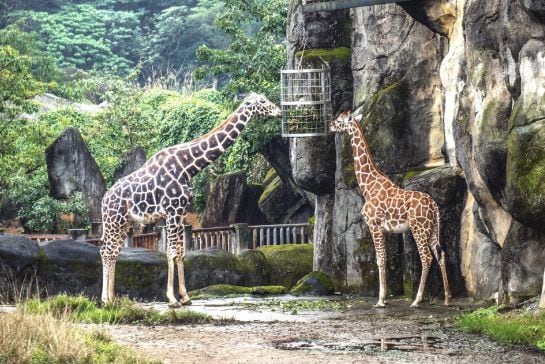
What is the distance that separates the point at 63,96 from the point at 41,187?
1530 centimetres

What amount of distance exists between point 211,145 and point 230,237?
28.4 ft

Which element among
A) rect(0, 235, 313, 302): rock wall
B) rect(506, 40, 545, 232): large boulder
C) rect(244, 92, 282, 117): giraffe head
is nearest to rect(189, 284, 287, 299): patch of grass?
rect(0, 235, 313, 302): rock wall

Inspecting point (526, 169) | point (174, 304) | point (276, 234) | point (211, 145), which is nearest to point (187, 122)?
point (276, 234)

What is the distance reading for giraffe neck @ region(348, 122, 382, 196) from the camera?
1923cm

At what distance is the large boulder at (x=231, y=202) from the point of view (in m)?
32.7

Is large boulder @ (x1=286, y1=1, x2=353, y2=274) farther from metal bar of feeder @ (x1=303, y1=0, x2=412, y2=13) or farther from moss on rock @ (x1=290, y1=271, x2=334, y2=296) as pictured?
metal bar of feeder @ (x1=303, y1=0, x2=412, y2=13)

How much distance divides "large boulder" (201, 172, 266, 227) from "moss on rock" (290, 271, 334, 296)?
1103 cm

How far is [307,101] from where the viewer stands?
858 inches

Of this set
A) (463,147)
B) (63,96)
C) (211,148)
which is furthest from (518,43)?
(63,96)

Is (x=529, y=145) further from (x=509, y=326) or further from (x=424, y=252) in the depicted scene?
(x=424, y=252)

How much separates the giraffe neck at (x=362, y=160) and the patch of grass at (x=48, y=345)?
819 centimetres

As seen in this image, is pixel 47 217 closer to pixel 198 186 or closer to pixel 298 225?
pixel 198 186

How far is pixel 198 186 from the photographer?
37.1 metres

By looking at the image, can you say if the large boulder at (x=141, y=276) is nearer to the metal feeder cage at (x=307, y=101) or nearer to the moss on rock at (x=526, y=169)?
the metal feeder cage at (x=307, y=101)
